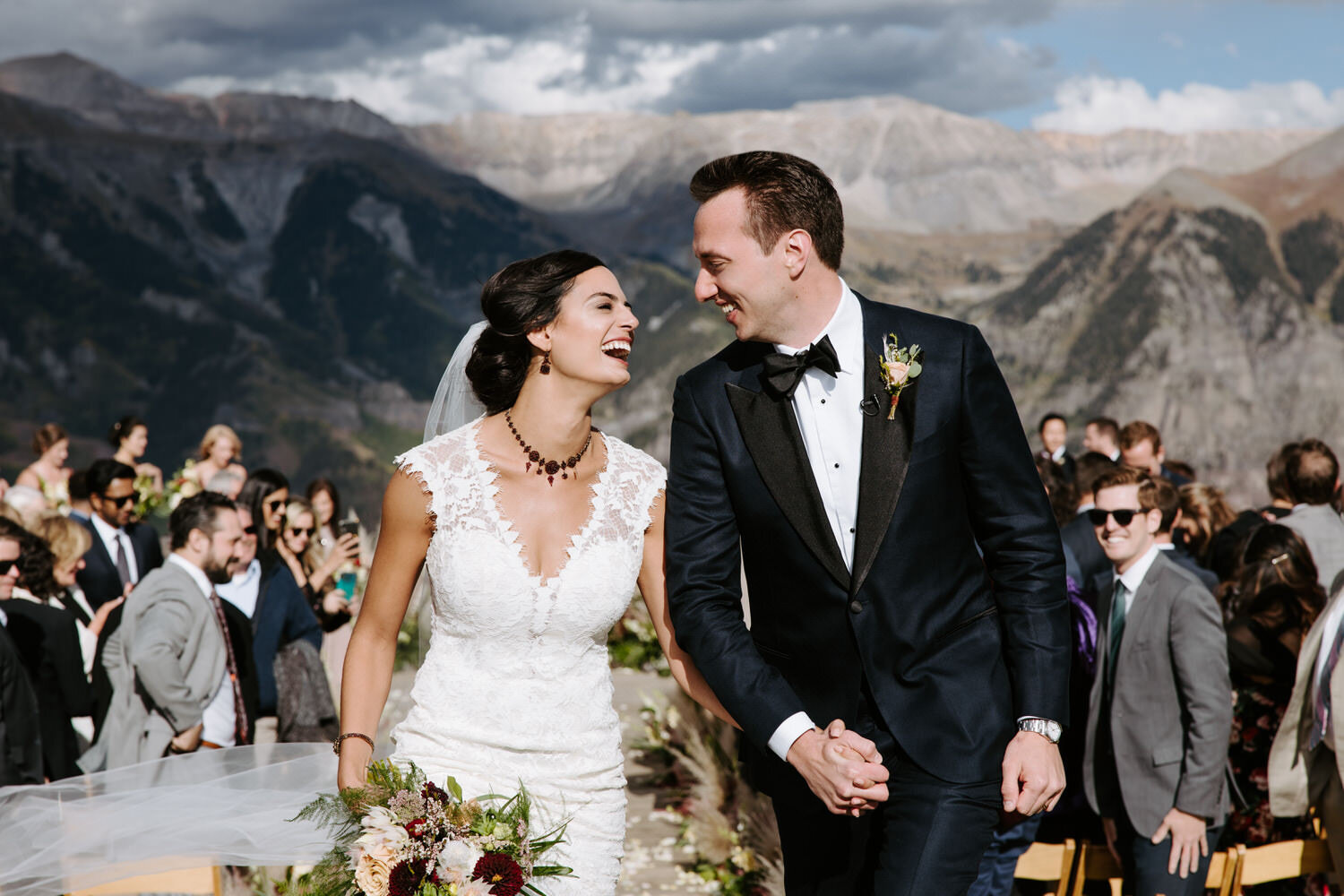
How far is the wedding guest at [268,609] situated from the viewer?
5.62 metres

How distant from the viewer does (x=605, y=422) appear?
132 ft

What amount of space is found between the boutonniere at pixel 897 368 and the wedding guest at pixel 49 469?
7.39 metres

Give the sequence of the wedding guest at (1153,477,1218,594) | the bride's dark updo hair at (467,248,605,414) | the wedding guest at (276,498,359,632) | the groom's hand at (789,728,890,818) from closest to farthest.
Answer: the groom's hand at (789,728,890,818), the bride's dark updo hair at (467,248,605,414), the wedding guest at (1153,477,1218,594), the wedding guest at (276,498,359,632)

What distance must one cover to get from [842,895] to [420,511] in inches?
57.9

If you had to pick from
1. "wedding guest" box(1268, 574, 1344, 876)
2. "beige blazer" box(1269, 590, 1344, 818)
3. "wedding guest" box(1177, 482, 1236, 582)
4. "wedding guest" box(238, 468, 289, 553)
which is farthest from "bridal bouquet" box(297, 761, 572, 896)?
"wedding guest" box(1177, 482, 1236, 582)

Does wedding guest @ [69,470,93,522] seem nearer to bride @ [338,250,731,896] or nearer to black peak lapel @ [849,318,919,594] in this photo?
bride @ [338,250,731,896]

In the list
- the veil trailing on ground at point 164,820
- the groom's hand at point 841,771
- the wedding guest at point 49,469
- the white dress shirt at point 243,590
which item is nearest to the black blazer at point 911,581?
the groom's hand at point 841,771

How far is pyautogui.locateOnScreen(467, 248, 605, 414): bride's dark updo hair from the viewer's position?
3197 mm

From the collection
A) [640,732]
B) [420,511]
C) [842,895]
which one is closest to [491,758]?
[420,511]

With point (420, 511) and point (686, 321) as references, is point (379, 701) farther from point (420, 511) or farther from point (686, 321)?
point (686, 321)

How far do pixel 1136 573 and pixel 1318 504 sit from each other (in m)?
2.66

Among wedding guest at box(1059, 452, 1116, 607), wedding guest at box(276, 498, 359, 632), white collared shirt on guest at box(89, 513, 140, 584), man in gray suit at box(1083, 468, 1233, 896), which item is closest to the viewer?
man in gray suit at box(1083, 468, 1233, 896)

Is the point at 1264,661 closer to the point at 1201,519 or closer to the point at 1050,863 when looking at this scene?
the point at 1050,863

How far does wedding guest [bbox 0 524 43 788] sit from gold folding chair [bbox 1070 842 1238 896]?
416 centimetres
